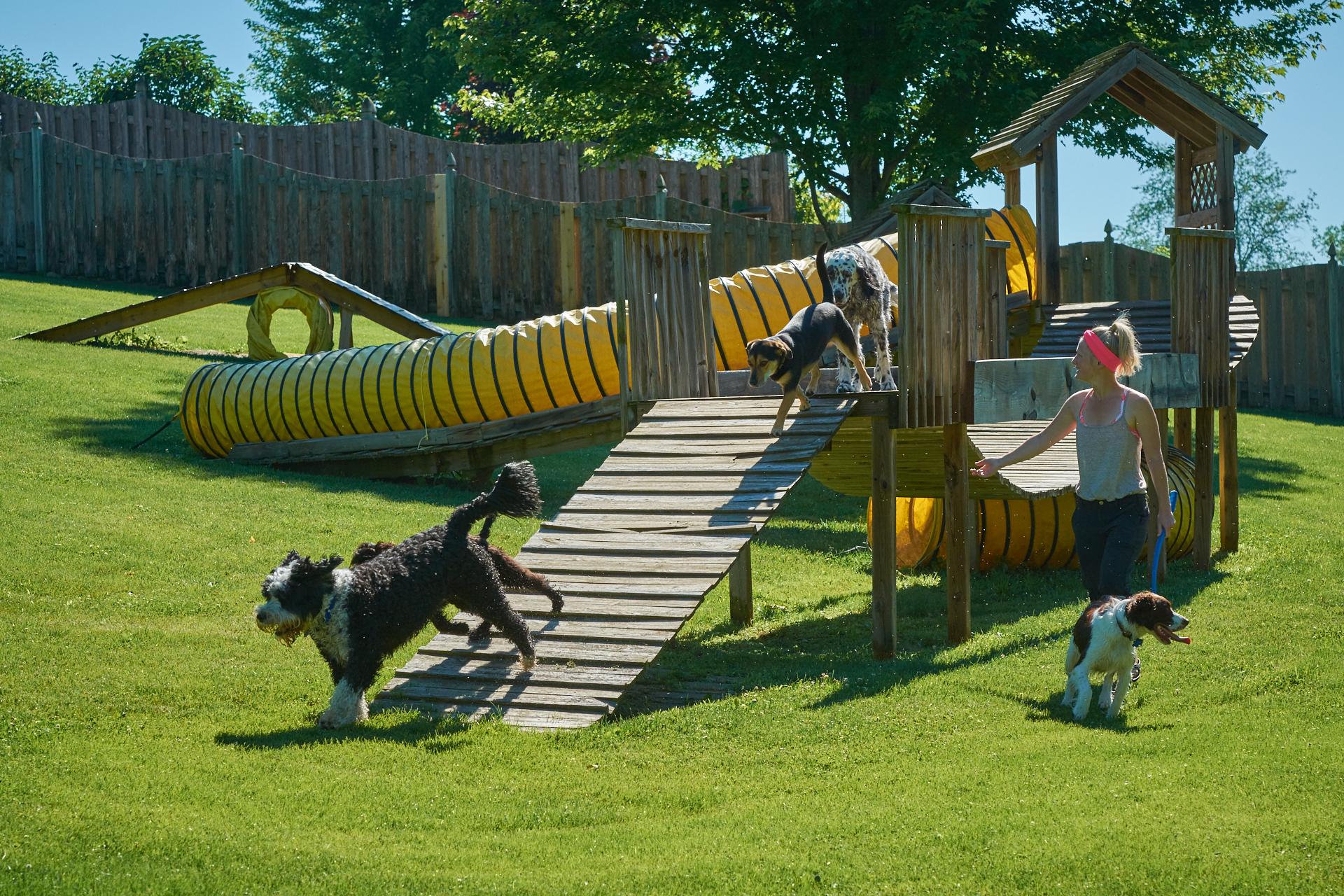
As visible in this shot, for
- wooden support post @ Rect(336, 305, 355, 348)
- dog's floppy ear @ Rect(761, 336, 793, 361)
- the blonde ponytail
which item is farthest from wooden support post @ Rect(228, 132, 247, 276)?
the blonde ponytail

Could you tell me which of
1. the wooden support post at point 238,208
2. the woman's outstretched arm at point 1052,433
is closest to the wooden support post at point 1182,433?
the woman's outstretched arm at point 1052,433

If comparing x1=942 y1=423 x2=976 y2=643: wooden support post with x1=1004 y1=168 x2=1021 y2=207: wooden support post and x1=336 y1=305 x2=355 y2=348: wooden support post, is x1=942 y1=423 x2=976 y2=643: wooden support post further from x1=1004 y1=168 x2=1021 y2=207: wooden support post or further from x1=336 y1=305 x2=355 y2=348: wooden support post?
x1=336 y1=305 x2=355 y2=348: wooden support post

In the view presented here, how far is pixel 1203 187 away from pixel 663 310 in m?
6.89

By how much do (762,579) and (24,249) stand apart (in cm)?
1704

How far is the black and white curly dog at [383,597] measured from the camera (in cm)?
610

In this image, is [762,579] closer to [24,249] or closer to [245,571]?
[245,571]

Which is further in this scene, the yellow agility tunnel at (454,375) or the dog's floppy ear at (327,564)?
the yellow agility tunnel at (454,375)

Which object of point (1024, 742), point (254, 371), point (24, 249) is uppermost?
point (24, 249)

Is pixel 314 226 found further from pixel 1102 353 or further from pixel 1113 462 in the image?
pixel 1113 462

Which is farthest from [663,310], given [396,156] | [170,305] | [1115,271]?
[396,156]

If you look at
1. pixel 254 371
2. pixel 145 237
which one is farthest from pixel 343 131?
pixel 254 371

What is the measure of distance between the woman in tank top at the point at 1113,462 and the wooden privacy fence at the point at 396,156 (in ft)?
60.6

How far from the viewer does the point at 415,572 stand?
640 centimetres

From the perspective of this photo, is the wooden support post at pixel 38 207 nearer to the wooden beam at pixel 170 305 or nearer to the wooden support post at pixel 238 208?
the wooden support post at pixel 238 208
